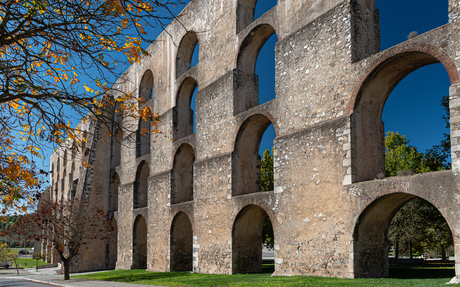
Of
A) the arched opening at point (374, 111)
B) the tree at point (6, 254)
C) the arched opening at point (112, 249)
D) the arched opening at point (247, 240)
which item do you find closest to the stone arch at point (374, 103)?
the arched opening at point (374, 111)

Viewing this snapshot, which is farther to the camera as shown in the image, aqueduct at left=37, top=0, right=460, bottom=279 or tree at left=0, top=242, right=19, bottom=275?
tree at left=0, top=242, right=19, bottom=275

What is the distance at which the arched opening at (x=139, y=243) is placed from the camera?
68.5 feet

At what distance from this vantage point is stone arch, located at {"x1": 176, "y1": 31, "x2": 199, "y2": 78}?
19125 millimetres

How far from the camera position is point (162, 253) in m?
18.1

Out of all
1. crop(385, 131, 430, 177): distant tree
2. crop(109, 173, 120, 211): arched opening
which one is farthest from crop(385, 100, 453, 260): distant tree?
crop(109, 173, 120, 211): arched opening

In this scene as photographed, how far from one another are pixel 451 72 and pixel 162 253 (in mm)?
14172

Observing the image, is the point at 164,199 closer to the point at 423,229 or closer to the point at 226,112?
the point at 226,112

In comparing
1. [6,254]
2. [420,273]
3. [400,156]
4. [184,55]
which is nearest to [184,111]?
[184,55]

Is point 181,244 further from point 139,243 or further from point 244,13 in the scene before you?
point 244,13

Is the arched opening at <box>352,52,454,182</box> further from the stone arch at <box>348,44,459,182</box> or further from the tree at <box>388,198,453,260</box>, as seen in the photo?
the tree at <box>388,198,453,260</box>

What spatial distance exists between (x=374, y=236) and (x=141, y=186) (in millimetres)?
14652

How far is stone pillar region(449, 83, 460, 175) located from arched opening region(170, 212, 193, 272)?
1195 centimetres

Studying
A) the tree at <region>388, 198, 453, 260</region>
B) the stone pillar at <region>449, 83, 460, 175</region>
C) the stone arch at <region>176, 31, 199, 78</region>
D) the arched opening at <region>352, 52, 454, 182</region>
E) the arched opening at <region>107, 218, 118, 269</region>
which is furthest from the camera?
the arched opening at <region>107, 218, 118, 269</region>

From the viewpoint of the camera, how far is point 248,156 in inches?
572
